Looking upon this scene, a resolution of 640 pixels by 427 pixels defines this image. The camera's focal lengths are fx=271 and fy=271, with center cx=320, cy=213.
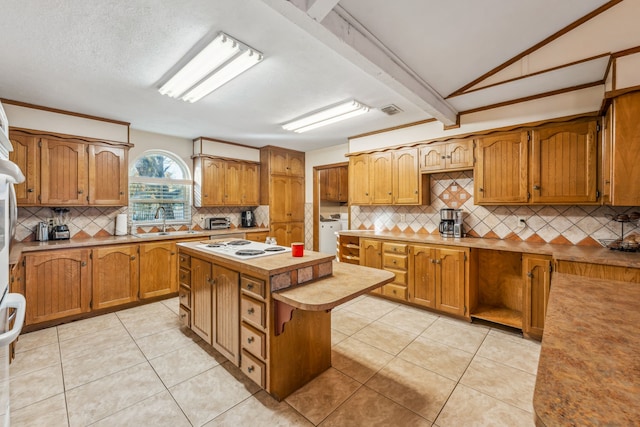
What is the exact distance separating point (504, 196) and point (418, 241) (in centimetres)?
101

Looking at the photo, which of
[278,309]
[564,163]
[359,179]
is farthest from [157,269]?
[564,163]

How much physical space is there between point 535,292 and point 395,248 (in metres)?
1.42

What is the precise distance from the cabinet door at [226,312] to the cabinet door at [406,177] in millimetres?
2511

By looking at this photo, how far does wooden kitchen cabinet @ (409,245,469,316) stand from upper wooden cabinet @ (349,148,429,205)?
749 millimetres

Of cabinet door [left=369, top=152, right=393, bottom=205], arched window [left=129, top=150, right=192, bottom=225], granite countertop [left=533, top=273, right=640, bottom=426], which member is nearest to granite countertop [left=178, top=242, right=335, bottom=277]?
granite countertop [left=533, top=273, right=640, bottom=426]

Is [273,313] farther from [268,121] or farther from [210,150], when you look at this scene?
[210,150]

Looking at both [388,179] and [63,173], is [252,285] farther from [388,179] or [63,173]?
[63,173]

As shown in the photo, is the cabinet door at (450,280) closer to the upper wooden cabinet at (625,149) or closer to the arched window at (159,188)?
the upper wooden cabinet at (625,149)

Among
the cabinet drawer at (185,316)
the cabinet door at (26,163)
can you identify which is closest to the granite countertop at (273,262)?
the cabinet drawer at (185,316)

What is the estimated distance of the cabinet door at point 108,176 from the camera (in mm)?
3346

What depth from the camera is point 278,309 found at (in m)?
1.74

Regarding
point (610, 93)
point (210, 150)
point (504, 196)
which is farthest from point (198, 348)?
point (610, 93)

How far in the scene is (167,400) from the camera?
1798 millimetres

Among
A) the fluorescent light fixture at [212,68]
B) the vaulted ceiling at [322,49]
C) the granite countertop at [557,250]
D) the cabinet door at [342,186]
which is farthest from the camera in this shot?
the cabinet door at [342,186]
